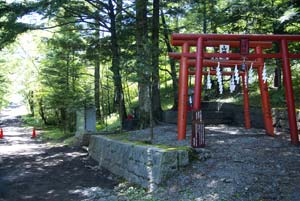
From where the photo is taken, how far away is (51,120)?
101ft

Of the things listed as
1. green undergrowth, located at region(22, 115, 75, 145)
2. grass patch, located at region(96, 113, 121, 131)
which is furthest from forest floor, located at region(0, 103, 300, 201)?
green undergrowth, located at region(22, 115, 75, 145)

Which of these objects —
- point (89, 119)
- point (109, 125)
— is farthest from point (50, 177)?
point (109, 125)

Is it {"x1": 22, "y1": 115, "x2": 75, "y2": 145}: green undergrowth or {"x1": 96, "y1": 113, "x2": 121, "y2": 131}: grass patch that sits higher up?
{"x1": 96, "y1": 113, "x2": 121, "y2": 131}: grass patch

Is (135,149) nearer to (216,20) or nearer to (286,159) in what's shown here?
(286,159)

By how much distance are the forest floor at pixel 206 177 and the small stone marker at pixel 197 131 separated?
216 millimetres

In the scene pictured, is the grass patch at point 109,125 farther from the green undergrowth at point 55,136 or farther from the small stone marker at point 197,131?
the small stone marker at point 197,131

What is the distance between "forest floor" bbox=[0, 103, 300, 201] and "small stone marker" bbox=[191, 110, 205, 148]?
0.22m

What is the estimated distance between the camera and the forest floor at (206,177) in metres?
5.30

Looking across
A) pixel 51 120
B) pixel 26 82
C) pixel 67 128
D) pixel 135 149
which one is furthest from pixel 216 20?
pixel 26 82

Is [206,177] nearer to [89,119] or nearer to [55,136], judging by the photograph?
[89,119]

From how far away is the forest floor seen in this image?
5301 millimetres

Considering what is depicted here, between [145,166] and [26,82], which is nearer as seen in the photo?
[145,166]

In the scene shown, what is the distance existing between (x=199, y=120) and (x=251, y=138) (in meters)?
1.79

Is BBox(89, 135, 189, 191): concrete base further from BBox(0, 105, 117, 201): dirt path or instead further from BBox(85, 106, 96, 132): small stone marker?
BBox(85, 106, 96, 132): small stone marker
